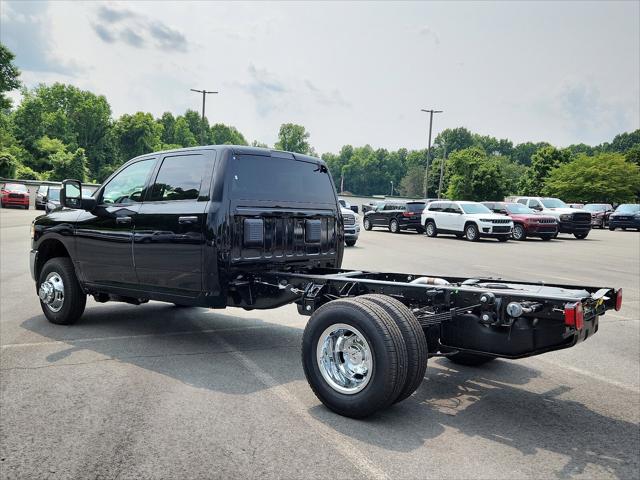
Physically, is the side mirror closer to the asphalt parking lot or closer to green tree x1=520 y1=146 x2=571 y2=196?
the asphalt parking lot

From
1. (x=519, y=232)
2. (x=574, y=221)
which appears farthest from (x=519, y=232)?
(x=574, y=221)

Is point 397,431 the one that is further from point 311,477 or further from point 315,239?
point 315,239

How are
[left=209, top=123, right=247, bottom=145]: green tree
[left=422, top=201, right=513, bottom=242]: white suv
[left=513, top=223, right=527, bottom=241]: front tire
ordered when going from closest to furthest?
[left=422, top=201, right=513, bottom=242]: white suv → [left=513, top=223, right=527, bottom=241]: front tire → [left=209, top=123, right=247, bottom=145]: green tree

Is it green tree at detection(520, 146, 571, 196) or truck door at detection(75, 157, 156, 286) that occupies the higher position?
green tree at detection(520, 146, 571, 196)

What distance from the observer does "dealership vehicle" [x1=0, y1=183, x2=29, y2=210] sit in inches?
1607

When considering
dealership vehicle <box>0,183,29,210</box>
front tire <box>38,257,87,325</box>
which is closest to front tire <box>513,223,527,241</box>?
front tire <box>38,257,87,325</box>

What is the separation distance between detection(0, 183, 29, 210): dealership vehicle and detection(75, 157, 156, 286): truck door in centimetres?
3860

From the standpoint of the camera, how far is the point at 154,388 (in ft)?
16.0

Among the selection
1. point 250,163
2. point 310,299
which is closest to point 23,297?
point 250,163

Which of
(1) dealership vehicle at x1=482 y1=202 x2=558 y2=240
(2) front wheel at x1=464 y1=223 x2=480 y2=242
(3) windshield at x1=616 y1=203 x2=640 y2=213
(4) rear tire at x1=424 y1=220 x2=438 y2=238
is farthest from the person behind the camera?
(3) windshield at x1=616 y1=203 x2=640 y2=213

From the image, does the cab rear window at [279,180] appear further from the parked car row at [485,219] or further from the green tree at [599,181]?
the green tree at [599,181]

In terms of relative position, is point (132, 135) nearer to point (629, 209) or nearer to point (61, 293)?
point (629, 209)

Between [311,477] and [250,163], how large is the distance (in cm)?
352

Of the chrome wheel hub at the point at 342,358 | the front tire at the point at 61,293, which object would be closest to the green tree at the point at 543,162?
the front tire at the point at 61,293
